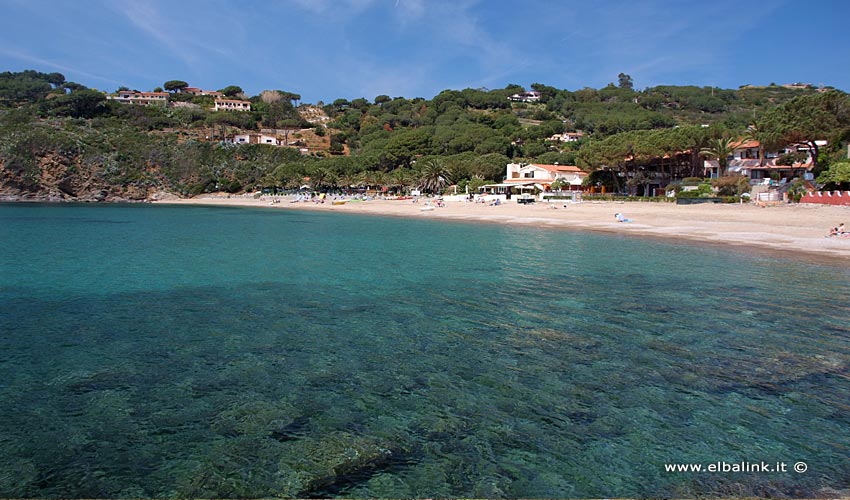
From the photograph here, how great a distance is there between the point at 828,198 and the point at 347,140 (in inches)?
4266

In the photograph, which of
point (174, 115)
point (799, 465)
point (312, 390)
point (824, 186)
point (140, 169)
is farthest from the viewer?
point (174, 115)

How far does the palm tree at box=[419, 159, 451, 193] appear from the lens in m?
81.1

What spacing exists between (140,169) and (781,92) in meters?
187

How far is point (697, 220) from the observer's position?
1433 inches

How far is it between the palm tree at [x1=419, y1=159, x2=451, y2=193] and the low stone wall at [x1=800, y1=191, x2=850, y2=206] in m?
49.8

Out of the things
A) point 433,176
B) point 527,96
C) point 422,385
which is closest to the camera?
point 422,385

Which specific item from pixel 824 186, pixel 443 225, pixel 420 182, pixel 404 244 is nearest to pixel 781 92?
pixel 420 182

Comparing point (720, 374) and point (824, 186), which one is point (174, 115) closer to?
point (824, 186)

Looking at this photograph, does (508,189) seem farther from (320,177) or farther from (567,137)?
(567,137)

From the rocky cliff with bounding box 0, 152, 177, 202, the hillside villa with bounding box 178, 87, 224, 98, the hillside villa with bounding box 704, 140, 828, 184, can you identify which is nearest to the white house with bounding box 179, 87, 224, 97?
the hillside villa with bounding box 178, 87, 224, 98

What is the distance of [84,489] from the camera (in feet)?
17.1

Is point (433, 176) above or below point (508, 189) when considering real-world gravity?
above

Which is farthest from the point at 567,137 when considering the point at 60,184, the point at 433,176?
the point at 60,184

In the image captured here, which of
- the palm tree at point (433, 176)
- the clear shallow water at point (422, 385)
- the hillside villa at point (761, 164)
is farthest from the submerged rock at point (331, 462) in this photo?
the palm tree at point (433, 176)
